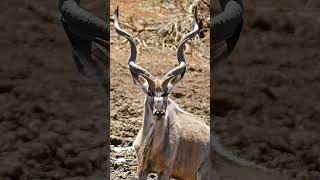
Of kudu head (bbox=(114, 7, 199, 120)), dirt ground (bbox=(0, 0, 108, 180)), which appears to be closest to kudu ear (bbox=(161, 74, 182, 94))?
kudu head (bbox=(114, 7, 199, 120))

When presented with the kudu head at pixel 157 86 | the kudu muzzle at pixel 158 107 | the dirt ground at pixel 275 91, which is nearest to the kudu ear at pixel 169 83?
the kudu head at pixel 157 86

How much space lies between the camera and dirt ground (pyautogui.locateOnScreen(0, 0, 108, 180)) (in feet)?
38.0

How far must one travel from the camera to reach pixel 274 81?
1420cm

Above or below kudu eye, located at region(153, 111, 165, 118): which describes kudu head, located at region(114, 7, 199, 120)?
above

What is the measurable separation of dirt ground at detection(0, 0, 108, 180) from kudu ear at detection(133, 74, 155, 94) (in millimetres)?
1840

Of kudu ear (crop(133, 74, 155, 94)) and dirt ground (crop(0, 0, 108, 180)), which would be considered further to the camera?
dirt ground (crop(0, 0, 108, 180))

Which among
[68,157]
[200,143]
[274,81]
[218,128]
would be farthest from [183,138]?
[274,81]

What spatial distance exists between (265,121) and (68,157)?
2514 mm

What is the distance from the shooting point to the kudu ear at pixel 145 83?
9.59 meters

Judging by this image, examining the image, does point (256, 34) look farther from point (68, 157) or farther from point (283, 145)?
point (68, 157)

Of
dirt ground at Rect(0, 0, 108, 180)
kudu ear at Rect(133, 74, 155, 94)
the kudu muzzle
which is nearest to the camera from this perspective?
the kudu muzzle

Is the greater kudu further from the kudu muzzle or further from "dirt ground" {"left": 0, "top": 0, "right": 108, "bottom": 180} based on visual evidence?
"dirt ground" {"left": 0, "top": 0, "right": 108, "bottom": 180}

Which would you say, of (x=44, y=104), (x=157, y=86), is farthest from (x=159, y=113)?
(x=44, y=104)

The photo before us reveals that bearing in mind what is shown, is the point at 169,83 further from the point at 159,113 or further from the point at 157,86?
the point at 159,113
